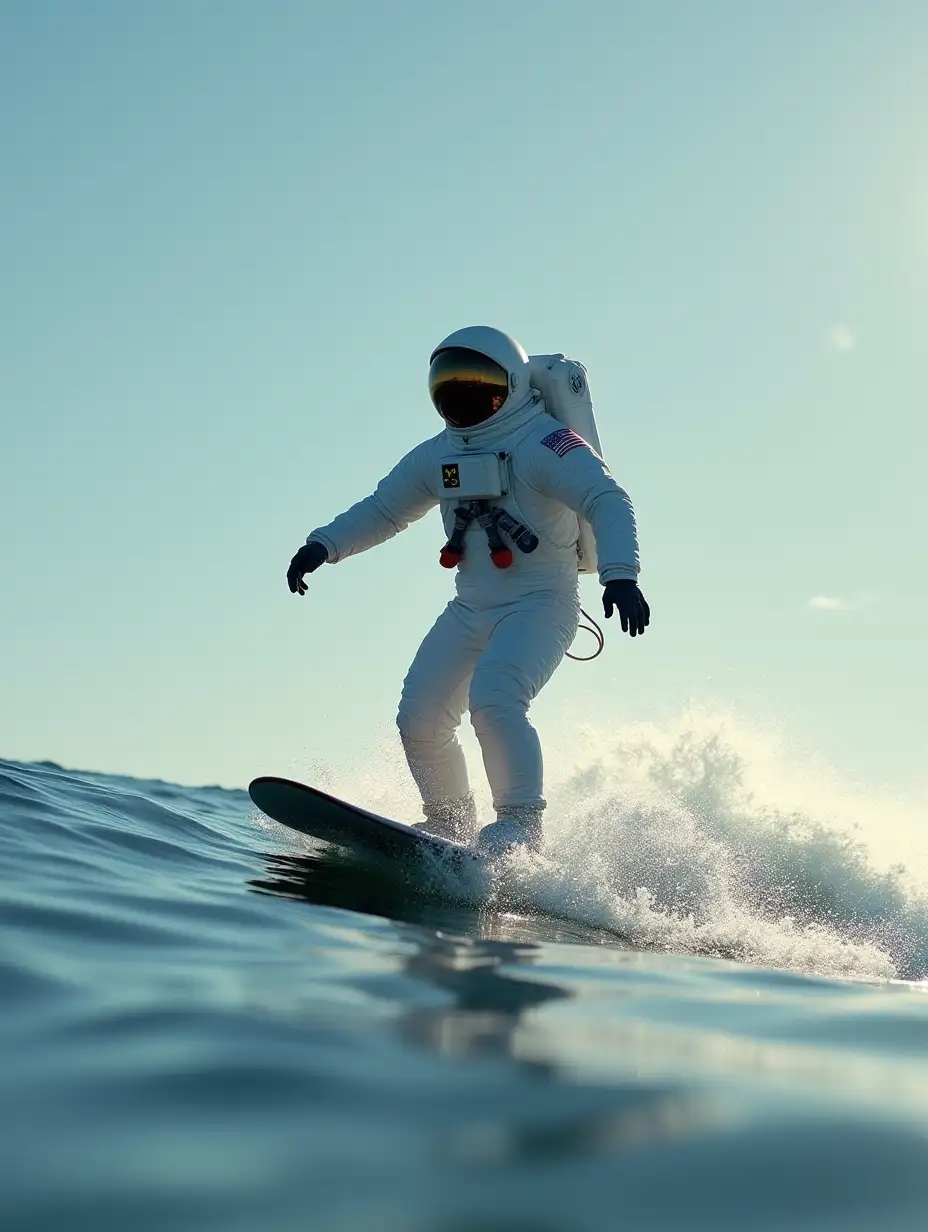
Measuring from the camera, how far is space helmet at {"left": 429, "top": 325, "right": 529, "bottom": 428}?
5.64 meters

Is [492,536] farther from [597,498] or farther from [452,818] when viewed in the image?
[452,818]

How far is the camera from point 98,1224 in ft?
3.96

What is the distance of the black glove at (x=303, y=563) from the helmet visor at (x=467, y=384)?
43.8 inches

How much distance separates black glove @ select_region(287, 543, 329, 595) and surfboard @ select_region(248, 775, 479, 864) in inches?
60.7

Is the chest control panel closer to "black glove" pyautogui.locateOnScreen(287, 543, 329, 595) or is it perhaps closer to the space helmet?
the space helmet

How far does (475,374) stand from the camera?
5633mm

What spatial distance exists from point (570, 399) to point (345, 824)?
99.2 inches

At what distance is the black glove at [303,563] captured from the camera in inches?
247

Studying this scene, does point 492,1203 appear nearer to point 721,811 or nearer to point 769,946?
point 769,946

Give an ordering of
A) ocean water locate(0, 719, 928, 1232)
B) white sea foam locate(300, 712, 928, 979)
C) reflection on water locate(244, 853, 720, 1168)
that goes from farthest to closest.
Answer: white sea foam locate(300, 712, 928, 979) → reflection on water locate(244, 853, 720, 1168) → ocean water locate(0, 719, 928, 1232)

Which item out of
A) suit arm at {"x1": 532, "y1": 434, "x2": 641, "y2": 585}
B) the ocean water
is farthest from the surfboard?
suit arm at {"x1": 532, "y1": 434, "x2": 641, "y2": 585}

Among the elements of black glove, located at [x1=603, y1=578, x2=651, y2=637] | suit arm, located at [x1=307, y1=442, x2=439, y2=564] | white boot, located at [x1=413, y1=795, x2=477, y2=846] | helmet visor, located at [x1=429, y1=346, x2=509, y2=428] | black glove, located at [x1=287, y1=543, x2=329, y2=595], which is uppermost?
helmet visor, located at [x1=429, y1=346, x2=509, y2=428]

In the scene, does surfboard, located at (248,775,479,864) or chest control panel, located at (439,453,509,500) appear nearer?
surfboard, located at (248,775,479,864)

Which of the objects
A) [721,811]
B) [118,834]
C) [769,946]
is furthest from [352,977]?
[721,811]
